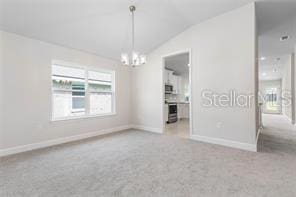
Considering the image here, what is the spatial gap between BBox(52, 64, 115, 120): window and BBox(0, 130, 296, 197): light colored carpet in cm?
122

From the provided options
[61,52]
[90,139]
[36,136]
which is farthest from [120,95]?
[36,136]

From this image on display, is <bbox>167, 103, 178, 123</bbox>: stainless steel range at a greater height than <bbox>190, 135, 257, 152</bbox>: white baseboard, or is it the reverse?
<bbox>167, 103, 178, 123</bbox>: stainless steel range

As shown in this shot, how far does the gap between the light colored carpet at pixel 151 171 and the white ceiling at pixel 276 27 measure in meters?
3.26

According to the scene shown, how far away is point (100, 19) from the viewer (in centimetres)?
361

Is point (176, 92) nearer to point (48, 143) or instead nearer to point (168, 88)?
point (168, 88)

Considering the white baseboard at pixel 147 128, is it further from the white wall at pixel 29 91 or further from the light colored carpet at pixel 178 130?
the white wall at pixel 29 91

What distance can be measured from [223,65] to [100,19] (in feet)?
10.6

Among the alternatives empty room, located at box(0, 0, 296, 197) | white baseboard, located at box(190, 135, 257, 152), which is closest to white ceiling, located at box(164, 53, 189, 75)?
empty room, located at box(0, 0, 296, 197)

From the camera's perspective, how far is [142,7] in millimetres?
3514

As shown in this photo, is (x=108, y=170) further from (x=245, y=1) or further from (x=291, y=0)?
(x=291, y=0)

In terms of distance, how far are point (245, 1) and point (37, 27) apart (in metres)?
4.65

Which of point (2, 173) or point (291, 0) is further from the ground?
point (291, 0)

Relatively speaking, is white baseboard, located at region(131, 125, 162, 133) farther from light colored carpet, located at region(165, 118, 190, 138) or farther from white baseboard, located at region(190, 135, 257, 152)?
white baseboard, located at region(190, 135, 257, 152)

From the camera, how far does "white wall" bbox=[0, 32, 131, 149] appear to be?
329 cm
